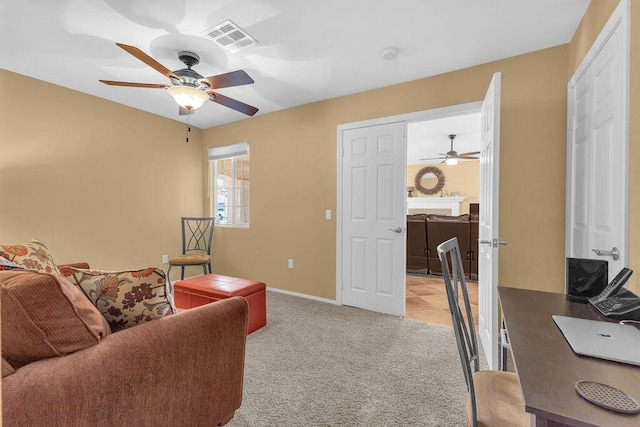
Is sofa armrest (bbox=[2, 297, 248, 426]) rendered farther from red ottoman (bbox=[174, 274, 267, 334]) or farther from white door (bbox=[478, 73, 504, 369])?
white door (bbox=[478, 73, 504, 369])

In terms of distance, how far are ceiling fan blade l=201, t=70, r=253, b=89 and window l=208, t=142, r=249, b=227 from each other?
79.1 inches

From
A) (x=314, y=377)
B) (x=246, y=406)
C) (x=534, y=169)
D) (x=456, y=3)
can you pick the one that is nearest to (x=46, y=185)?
(x=246, y=406)

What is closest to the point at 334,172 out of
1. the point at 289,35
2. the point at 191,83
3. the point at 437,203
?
the point at 289,35

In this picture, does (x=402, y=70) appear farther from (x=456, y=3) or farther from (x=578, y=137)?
(x=578, y=137)

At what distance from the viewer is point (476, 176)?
8109 mm

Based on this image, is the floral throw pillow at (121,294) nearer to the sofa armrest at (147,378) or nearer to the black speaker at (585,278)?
the sofa armrest at (147,378)

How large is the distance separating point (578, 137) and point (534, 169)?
40cm

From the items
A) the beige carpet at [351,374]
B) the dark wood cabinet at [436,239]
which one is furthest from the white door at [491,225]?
the dark wood cabinet at [436,239]

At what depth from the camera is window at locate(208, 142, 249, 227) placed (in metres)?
4.55

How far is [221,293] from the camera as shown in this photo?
2568 millimetres

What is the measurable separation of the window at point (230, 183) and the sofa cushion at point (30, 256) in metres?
2.63

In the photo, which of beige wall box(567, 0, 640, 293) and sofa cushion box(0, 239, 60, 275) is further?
sofa cushion box(0, 239, 60, 275)

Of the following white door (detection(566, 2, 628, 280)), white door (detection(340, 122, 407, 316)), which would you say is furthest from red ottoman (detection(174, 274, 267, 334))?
white door (detection(566, 2, 628, 280))

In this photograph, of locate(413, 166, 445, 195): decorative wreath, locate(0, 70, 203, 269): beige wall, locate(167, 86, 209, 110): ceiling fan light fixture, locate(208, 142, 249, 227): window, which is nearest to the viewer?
locate(167, 86, 209, 110): ceiling fan light fixture
